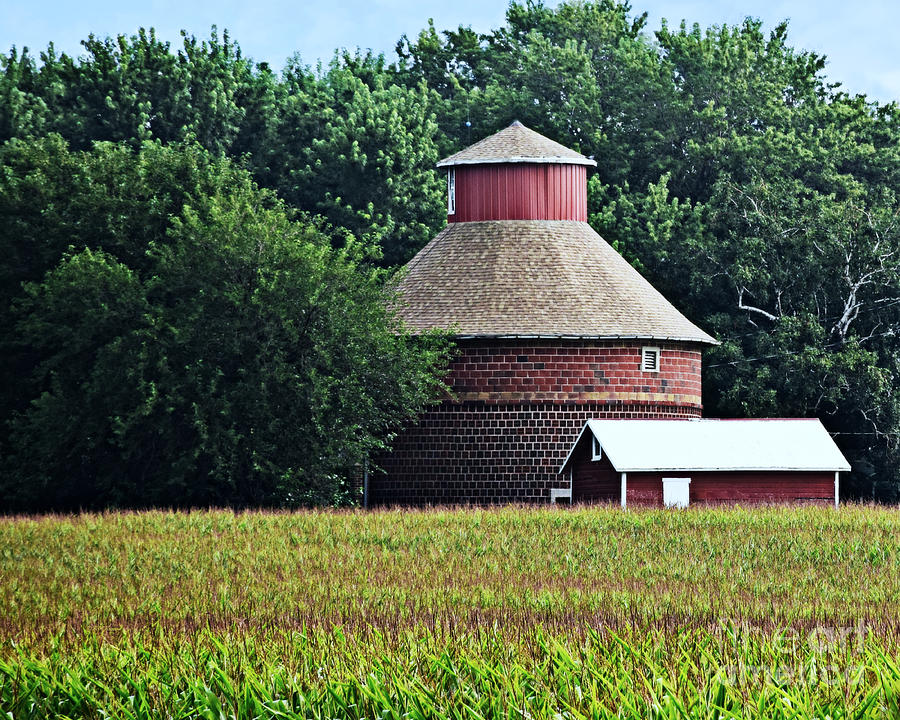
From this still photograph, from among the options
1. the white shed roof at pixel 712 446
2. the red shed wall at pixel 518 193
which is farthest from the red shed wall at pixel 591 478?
the red shed wall at pixel 518 193

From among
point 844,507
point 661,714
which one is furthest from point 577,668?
point 844,507

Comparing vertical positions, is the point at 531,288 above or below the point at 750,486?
above

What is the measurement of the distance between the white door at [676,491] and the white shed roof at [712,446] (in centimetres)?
38

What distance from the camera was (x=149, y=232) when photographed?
135 feet

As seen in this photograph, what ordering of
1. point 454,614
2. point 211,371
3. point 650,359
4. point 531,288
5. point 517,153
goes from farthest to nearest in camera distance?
point 517,153, point 531,288, point 650,359, point 211,371, point 454,614

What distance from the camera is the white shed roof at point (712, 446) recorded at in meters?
38.2

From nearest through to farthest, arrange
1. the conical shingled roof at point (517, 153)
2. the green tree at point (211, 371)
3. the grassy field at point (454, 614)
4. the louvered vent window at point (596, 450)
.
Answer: the grassy field at point (454, 614), the green tree at point (211, 371), the louvered vent window at point (596, 450), the conical shingled roof at point (517, 153)

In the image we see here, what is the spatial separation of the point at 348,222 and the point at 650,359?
14.7 meters

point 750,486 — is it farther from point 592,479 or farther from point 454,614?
point 454,614

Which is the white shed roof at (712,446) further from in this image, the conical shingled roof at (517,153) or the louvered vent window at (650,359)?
the conical shingled roof at (517,153)

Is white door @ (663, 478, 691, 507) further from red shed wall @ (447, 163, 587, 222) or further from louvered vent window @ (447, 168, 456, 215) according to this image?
louvered vent window @ (447, 168, 456, 215)

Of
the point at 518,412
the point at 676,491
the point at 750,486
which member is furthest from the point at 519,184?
the point at 750,486

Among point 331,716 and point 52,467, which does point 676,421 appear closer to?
point 52,467

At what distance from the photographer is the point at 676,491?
125ft
